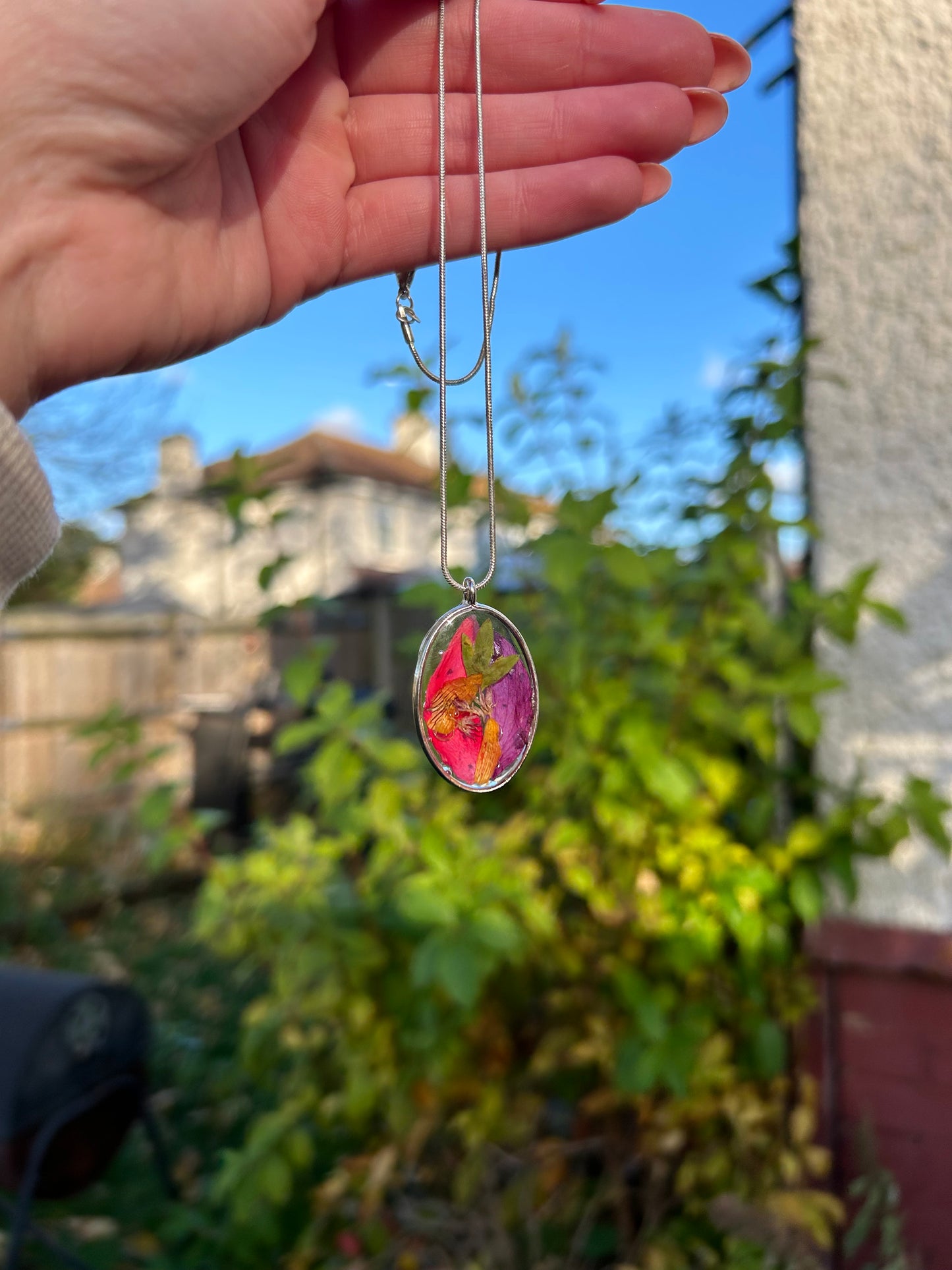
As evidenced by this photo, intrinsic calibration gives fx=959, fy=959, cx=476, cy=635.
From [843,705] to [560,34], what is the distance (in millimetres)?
1490

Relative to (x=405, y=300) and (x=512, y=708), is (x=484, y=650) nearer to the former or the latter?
(x=512, y=708)

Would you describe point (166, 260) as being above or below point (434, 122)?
below

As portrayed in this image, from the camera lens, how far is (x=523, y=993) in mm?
2273

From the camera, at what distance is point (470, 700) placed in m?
1.40

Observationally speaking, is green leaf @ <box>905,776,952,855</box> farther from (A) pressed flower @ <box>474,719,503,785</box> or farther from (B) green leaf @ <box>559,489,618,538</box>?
(A) pressed flower @ <box>474,719,503,785</box>

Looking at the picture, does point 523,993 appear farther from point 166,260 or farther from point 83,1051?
point 166,260

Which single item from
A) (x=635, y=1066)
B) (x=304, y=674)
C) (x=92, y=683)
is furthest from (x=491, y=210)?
(x=92, y=683)

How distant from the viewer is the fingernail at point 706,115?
148 centimetres

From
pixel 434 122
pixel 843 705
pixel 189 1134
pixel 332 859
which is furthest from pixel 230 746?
pixel 434 122

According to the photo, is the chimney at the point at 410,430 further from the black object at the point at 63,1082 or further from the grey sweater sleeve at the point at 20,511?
the black object at the point at 63,1082

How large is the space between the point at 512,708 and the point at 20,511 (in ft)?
2.39

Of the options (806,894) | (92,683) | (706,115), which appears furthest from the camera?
(92,683)

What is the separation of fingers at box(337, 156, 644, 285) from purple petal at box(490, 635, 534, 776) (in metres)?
0.63

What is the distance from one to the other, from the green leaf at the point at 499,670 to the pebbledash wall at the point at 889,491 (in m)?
1.07
